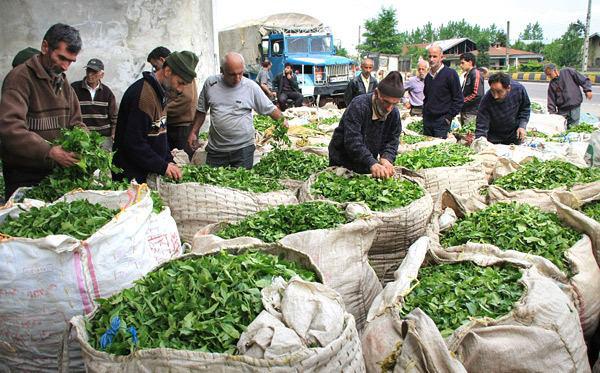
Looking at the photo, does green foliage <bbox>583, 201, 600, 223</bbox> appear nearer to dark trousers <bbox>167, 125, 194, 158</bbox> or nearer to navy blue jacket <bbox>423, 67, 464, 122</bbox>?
navy blue jacket <bbox>423, 67, 464, 122</bbox>

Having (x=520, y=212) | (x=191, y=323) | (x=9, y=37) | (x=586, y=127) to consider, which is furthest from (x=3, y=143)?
(x=586, y=127)

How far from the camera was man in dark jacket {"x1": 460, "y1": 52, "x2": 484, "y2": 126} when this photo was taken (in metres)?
8.61

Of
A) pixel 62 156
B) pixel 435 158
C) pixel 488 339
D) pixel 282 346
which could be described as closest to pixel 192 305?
pixel 282 346

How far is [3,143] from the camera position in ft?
11.4

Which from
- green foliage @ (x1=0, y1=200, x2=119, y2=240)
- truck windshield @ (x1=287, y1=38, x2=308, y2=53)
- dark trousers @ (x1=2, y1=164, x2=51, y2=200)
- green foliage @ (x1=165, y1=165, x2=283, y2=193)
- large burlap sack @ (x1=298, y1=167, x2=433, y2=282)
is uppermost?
truck windshield @ (x1=287, y1=38, x2=308, y2=53)

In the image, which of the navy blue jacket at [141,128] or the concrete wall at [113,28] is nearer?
the navy blue jacket at [141,128]

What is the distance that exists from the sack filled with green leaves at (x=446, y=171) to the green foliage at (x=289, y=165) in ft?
2.78

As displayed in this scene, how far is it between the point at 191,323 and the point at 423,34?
388 ft

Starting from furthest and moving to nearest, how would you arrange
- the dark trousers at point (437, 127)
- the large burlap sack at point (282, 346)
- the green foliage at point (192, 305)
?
the dark trousers at point (437, 127), the green foliage at point (192, 305), the large burlap sack at point (282, 346)

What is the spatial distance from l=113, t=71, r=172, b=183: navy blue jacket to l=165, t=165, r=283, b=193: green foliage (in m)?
0.27


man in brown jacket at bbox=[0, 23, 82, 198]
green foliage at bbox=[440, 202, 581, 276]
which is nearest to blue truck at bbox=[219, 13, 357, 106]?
green foliage at bbox=[440, 202, 581, 276]

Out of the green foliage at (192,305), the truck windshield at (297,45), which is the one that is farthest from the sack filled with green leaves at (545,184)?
the truck windshield at (297,45)

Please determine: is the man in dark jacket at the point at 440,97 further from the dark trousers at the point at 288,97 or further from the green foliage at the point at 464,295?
the dark trousers at the point at 288,97

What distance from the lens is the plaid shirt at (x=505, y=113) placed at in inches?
249
